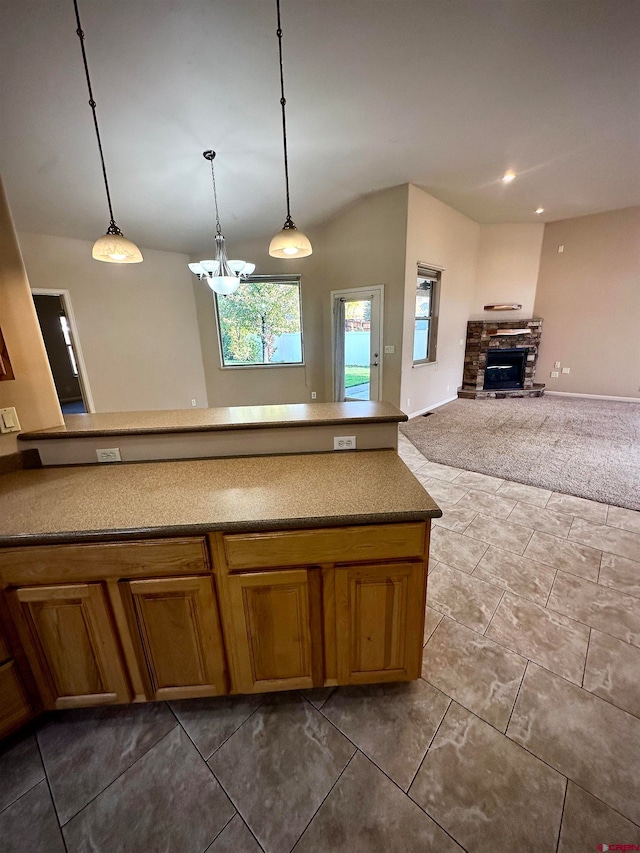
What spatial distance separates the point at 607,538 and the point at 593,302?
18.0 ft

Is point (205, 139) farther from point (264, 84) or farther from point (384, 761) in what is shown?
point (384, 761)

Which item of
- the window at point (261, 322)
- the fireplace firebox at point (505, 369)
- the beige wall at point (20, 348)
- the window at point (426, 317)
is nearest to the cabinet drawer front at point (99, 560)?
the beige wall at point (20, 348)

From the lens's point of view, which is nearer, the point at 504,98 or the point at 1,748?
the point at 1,748

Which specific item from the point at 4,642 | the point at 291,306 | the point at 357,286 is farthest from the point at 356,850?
the point at 291,306

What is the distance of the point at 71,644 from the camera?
47.0 inches

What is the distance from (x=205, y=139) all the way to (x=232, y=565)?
3.53m

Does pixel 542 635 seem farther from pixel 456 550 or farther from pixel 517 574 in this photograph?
pixel 456 550

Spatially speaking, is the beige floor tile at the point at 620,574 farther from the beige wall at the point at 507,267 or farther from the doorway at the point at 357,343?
the beige wall at the point at 507,267

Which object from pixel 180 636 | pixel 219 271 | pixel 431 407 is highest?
pixel 219 271

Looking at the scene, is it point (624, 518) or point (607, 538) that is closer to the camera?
point (607, 538)

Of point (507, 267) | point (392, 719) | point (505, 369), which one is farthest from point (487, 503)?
point (507, 267)

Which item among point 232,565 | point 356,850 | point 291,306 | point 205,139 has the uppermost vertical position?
point 205,139

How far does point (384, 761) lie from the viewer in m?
1.16

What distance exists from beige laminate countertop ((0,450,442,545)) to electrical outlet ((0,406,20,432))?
8.2 inches
